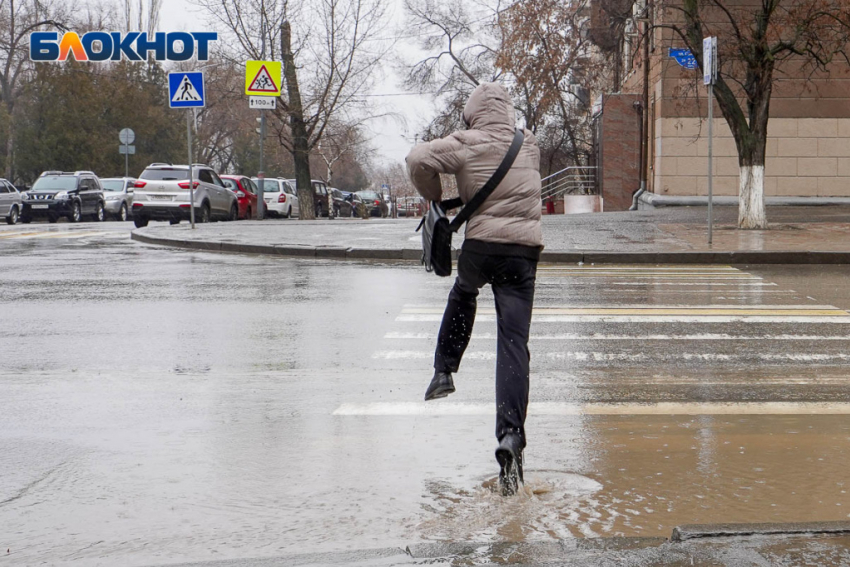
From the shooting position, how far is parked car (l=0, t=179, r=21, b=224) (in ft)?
121

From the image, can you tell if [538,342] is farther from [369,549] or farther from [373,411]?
[369,549]

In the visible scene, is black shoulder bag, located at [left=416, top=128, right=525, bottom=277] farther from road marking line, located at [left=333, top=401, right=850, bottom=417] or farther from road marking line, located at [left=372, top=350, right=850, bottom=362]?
road marking line, located at [left=372, top=350, right=850, bottom=362]

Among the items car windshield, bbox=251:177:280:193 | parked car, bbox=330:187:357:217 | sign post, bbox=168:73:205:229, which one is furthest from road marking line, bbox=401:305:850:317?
parked car, bbox=330:187:357:217

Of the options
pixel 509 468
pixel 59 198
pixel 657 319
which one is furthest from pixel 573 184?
pixel 509 468

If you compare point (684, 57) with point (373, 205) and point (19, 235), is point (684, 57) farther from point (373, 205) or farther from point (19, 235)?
point (373, 205)

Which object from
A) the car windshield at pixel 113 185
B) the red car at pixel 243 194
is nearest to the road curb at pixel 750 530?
the red car at pixel 243 194

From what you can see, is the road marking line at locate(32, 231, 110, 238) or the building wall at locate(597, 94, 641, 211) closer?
the road marking line at locate(32, 231, 110, 238)

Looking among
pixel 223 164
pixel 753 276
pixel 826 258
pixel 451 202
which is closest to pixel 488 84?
pixel 451 202

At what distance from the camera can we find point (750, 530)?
3729 millimetres

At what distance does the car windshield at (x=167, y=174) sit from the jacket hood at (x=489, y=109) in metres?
23.4

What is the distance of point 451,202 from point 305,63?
111 feet

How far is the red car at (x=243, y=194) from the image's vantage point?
35.2 m

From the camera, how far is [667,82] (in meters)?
28.0

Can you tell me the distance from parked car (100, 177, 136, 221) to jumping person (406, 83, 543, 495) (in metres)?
37.1
